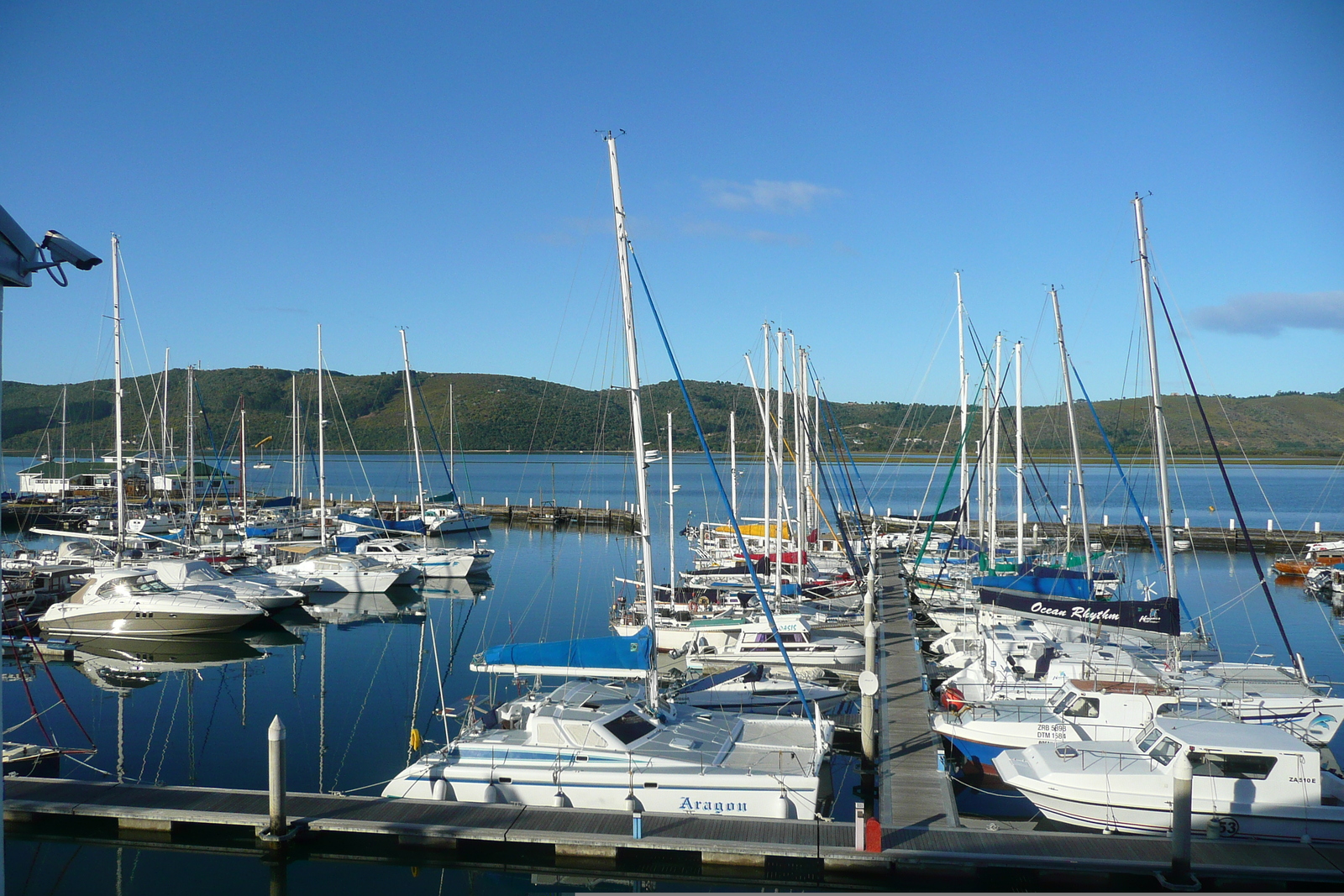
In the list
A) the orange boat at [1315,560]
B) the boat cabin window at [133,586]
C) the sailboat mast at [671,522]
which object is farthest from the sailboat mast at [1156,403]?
the boat cabin window at [133,586]

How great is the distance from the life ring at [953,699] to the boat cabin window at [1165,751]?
4.94 metres

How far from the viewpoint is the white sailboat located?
15148 mm

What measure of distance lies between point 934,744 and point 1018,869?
188 inches

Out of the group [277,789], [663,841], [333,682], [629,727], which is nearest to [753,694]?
[629,727]

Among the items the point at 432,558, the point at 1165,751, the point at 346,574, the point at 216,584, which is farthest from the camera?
the point at 432,558

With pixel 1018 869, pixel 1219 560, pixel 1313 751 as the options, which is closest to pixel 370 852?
pixel 1018 869

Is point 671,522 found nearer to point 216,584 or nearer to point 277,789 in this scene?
point 277,789

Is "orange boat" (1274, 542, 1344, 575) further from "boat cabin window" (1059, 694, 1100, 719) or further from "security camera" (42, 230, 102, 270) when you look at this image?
"security camera" (42, 230, 102, 270)

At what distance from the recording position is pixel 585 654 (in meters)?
19.1

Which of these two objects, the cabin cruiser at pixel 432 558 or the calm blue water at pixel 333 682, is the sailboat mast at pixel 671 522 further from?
the cabin cruiser at pixel 432 558

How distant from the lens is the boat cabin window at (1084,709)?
59.3 ft

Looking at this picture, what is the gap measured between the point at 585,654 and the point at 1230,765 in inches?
445

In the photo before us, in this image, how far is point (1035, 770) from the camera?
51.9 ft

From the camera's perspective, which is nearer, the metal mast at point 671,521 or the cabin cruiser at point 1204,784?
the cabin cruiser at point 1204,784
